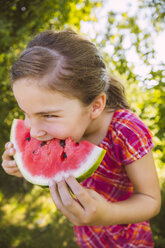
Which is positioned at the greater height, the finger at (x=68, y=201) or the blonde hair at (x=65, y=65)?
the blonde hair at (x=65, y=65)

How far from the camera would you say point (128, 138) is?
161 cm

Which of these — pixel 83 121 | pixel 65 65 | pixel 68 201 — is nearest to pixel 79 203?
pixel 68 201

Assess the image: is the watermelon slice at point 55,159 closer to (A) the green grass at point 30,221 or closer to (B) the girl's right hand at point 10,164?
(B) the girl's right hand at point 10,164

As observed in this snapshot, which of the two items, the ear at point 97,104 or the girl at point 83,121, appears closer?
the girl at point 83,121

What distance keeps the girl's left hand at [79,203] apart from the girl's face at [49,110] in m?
0.30

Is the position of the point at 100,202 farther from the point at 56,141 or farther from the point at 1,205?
the point at 1,205

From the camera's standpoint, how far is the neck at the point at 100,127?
1.77m

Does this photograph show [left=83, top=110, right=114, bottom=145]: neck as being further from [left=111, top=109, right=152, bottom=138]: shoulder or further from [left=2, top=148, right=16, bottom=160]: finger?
[left=2, top=148, right=16, bottom=160]: finger

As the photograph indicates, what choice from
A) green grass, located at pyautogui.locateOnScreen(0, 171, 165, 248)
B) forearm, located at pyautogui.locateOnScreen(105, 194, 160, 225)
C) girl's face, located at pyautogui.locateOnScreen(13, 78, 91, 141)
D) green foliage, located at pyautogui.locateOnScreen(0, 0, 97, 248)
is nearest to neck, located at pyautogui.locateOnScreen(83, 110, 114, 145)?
girl's face, located at pyautogui.locateOnScreen(13, 78, 91, 141)

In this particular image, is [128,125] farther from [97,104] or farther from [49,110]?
[49,110]

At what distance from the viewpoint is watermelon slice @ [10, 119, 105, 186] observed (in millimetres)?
1434

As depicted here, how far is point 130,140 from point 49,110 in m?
0.58

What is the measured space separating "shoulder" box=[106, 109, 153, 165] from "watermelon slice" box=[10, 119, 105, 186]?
23cm

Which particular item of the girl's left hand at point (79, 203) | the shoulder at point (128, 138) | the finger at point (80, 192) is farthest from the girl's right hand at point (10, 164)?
the shoulder at point (128, 138)
